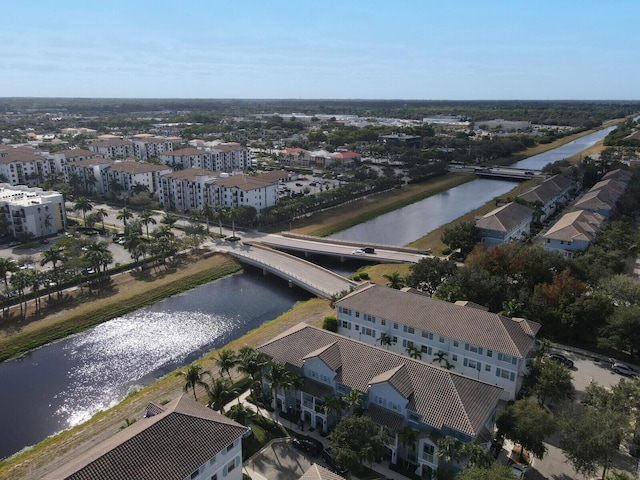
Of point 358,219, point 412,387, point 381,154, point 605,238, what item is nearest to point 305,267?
point 358,219

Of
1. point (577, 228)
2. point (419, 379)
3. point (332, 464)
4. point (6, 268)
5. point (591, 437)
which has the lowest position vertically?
point (332, 464)

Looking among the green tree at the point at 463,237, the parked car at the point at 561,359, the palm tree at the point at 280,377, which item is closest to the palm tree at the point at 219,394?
the palm tree at the point at 280,377

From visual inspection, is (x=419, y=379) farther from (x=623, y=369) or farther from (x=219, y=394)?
(x=623, y=369)

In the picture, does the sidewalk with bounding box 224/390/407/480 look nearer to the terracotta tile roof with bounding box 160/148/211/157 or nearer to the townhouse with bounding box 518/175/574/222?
the townhouse with bounding box 518/175/574/222

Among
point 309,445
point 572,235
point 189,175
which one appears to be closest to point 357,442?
point 309,445

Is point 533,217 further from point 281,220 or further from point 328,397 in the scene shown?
point 328,397

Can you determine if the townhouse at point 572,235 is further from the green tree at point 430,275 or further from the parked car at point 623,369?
the parked car at point 623,369

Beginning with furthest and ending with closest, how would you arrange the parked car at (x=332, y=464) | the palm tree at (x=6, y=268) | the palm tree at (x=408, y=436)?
the palm tree at (x=6, y=268) < the parked car at (x=332, y=464) < the palm tree at (x=408, y=436)
